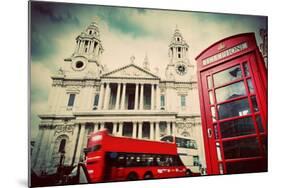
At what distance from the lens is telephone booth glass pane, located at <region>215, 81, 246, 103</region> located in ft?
9.95

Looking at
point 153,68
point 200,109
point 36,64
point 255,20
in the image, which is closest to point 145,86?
point 153,68

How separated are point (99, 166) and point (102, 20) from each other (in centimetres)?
159

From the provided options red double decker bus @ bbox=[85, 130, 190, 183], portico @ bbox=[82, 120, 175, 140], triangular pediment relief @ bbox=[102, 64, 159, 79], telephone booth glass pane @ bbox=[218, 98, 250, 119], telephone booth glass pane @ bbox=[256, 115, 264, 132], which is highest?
triangular pediment relief @ bbox=[102, 64, 159, 79]

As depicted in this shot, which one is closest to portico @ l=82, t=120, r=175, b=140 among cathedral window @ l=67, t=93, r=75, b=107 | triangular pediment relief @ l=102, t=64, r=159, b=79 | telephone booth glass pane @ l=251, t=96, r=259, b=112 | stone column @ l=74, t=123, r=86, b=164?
stone column @ l=74, t=123, r=86, b=164

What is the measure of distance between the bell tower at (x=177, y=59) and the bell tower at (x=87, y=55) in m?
0.81

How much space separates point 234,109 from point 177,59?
2.98 ft

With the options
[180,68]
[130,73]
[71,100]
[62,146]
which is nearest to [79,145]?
[62,146]

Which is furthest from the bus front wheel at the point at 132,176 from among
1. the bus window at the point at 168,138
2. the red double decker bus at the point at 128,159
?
the bus window at the point at 168,138

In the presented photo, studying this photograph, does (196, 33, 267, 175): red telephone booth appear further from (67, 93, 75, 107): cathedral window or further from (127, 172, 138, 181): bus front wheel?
(67, 93, 75, 107): cathedral window

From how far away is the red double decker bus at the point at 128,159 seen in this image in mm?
2613

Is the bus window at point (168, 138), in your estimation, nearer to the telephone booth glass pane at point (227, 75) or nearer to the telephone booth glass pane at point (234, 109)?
the telephone booth glass pane at point (234, 109)

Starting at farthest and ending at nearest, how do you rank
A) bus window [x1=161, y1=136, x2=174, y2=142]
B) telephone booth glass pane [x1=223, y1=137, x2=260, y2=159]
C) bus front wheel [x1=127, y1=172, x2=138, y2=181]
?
telephone booth glass pane [x1=223, y1=137, x2=260, y2=159], bus window [x1=161, y1=136, x2=174, y2=142], bus front wheel [x1=127, y1=172, x2=138, y2=181]

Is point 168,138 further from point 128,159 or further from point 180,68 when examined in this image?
point 180,68

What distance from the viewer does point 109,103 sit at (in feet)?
9.16
